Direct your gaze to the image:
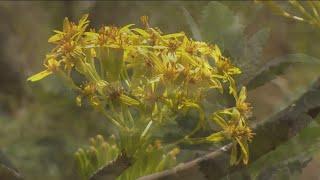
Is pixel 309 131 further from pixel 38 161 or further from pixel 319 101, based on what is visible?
pixel 38 161

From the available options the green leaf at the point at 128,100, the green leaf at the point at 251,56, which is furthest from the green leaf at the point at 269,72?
the green leaf at the point at 128,100

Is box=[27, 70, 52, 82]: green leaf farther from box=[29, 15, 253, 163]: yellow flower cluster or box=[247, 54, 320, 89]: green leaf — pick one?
box=[247, 54, 320, 89]: green leaf

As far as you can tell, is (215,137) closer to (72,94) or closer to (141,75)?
(141,75)

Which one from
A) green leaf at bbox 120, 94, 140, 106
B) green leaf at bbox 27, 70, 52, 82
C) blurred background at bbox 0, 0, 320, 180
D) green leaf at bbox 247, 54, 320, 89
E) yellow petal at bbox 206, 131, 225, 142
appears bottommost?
blurred background at bbox 0, 0, 320, 180

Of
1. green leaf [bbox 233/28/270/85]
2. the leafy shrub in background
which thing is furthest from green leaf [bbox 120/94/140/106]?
green leaf [bbox 233/28/270/85]

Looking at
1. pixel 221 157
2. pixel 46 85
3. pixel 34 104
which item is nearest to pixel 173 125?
pixel 221 157

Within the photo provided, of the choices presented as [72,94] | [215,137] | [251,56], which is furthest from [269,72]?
[72,94]
